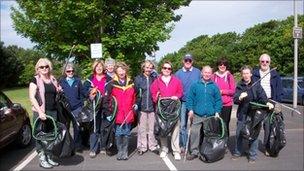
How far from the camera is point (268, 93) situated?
8281 mm

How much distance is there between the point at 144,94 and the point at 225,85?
1474mm

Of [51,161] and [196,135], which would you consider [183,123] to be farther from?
[51,161]

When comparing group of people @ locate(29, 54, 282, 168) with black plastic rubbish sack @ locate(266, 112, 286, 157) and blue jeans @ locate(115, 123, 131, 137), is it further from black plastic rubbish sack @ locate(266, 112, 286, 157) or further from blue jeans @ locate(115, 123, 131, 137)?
black plastic rubbish sack @ locate(266, 112, 286, 157)

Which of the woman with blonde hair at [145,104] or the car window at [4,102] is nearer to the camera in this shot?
the woman with blonde hair at [145,104]

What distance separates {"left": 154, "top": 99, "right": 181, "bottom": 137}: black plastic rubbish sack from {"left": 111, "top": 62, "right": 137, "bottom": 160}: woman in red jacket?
0.52 m

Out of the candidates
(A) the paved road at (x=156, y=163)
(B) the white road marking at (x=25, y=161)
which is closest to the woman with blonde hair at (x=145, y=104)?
(A) the paved road at (x=156, y=163)

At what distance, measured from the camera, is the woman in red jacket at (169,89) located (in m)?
8.55

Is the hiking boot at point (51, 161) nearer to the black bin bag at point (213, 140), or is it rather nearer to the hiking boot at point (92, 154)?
the hiking boot at point (92, 154)

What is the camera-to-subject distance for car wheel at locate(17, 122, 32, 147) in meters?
10.2

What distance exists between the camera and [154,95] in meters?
8.66

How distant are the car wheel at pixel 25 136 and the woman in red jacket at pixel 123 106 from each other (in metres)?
2.60

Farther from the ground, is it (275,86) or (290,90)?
(275,86)

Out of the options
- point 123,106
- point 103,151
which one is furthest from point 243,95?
point 103,151

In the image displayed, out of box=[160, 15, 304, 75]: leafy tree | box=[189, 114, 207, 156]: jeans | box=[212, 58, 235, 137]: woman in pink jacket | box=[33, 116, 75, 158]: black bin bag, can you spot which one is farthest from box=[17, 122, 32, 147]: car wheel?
box=[212, 58, 235, 137]: woman in pink jacket
